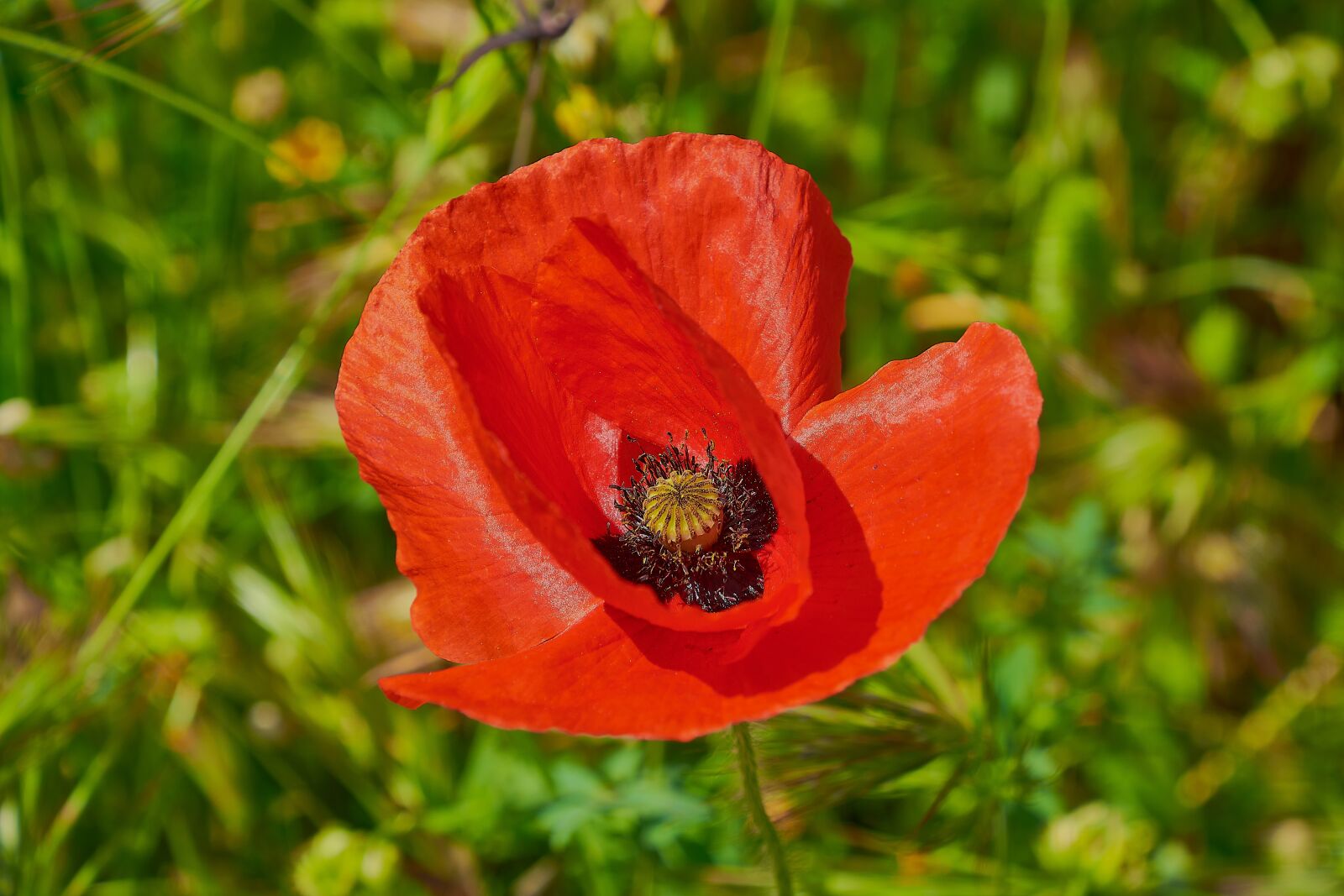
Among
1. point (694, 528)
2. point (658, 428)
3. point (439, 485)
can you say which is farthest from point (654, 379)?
point (439, 485)

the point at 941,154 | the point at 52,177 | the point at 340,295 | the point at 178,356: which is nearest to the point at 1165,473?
the point at 941,154

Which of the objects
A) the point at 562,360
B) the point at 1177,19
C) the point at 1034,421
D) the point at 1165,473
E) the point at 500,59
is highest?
the point at 1177,19

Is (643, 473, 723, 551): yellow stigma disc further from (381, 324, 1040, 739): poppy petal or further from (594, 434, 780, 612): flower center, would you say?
(381, 324, 1040, 739): poppy petal

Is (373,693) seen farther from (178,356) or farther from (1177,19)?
(1177,19)

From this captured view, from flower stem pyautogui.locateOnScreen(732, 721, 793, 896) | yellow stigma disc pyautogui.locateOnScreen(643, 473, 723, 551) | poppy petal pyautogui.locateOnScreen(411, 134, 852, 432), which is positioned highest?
poppy petal pyautogui.locateOnScreen(411, 134, 852, 432)

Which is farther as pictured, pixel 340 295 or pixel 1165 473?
pixel 1165 473

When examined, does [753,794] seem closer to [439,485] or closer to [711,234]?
[439,485]

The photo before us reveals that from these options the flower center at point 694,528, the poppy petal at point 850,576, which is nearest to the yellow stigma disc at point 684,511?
the flower center at point 694,528

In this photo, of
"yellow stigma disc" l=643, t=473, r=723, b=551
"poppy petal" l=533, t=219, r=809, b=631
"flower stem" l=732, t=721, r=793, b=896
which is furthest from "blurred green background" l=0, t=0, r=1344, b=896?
"poppy petal" l=533, t=219, r=809, b=631
